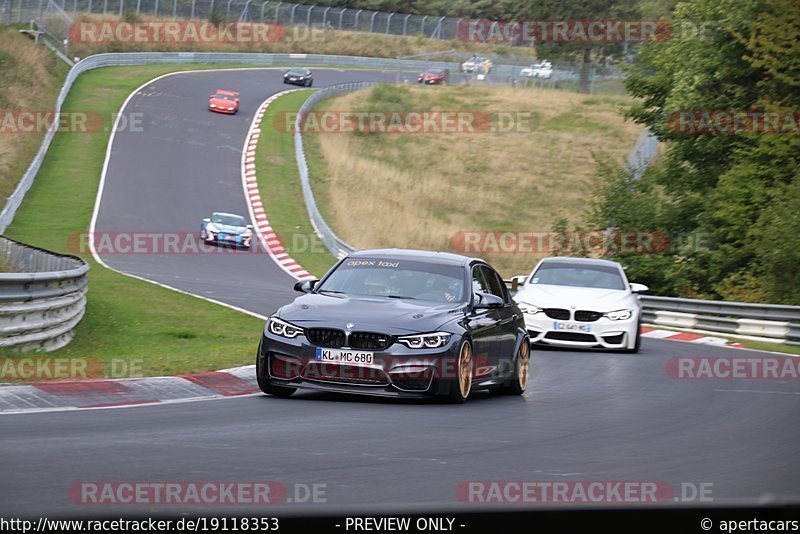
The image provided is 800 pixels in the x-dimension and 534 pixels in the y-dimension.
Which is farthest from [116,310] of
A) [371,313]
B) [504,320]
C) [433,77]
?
[433,77]

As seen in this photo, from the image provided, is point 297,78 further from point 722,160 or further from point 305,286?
point 305,286

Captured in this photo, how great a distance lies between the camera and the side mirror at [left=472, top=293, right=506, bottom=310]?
12195 millimetres

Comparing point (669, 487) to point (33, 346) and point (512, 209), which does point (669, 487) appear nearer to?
point (33, 346)

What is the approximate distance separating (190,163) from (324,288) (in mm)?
38869

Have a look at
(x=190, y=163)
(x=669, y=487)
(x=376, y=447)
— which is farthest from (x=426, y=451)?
(x=190, y=163)

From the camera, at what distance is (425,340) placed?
36.4ft

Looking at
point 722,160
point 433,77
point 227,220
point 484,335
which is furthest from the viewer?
point 433,77

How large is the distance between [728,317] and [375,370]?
740 inches

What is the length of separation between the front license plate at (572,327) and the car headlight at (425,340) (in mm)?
8422

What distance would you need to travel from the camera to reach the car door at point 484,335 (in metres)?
11.9

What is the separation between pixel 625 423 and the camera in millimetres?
10859

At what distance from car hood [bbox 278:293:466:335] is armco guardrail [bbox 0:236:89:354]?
3.78m

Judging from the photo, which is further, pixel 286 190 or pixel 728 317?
pixel 286 190

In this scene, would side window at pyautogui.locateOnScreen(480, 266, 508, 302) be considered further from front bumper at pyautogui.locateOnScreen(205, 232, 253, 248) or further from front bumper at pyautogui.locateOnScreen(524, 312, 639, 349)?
front bumper at pyautogui.locateOnScreen(205, 232, 253, 248)
